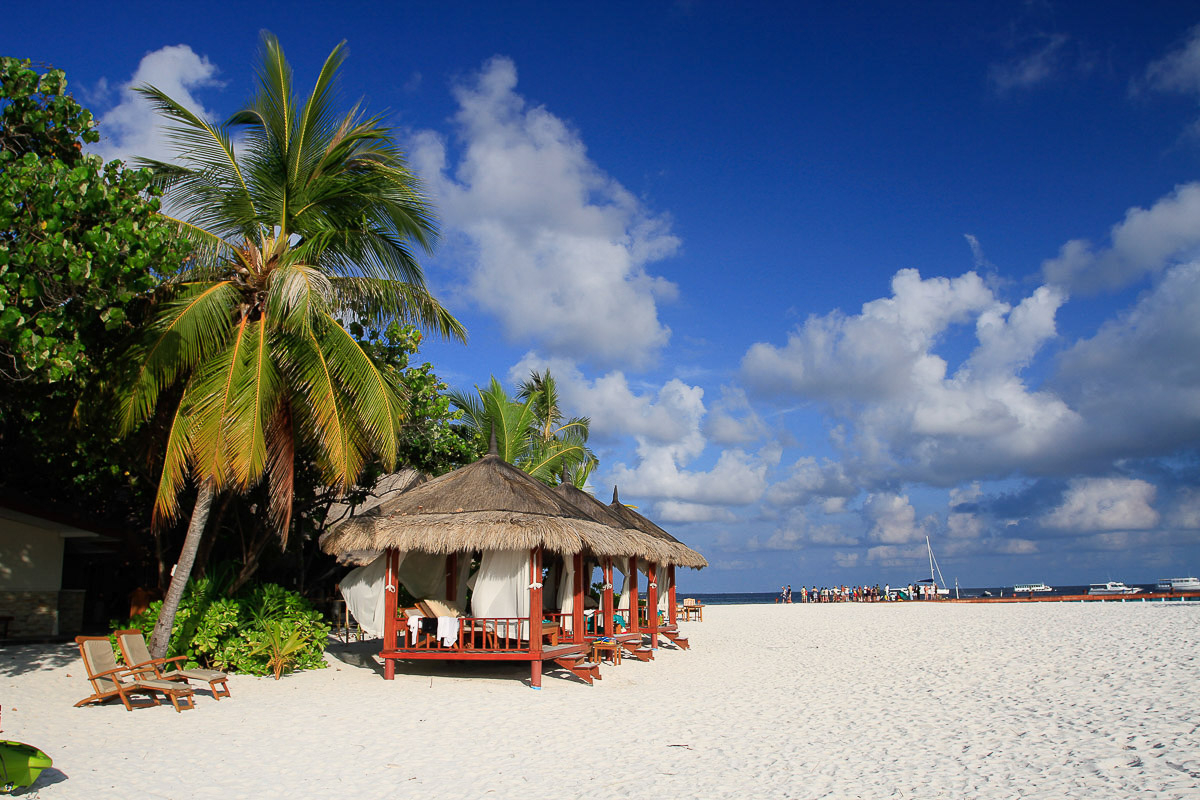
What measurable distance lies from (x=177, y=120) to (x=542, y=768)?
915 centimetres

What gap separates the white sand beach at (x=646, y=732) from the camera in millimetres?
5945

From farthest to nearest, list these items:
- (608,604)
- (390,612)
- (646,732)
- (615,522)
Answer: (615,522) < (608,604) < (390,612) < (646,732)

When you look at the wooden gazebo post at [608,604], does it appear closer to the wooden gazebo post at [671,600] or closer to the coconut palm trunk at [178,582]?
the wooden gazebo post at [671,600]

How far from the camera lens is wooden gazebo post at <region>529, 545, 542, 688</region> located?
1073 centimetres

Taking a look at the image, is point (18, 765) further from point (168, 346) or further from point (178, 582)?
point (168, 346)

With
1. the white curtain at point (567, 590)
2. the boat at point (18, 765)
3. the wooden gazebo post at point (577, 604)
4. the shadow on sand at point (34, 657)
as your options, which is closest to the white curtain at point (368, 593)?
the white curtain at point (567, 590)

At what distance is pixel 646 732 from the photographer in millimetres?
8047

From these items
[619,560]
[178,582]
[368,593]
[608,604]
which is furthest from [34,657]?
[619,560]

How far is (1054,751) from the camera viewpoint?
6863 mm

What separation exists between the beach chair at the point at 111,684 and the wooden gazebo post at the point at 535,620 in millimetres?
4158

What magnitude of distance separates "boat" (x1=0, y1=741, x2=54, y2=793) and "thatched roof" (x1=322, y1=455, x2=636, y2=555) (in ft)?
18.1

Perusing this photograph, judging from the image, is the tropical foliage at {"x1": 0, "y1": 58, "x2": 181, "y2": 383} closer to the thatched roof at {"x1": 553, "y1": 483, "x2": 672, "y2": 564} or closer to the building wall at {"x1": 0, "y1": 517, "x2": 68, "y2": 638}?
the building wall at {"x1": 0, "y1": 517, "x2": 68, "y2": 638}

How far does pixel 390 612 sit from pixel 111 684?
11.7ft

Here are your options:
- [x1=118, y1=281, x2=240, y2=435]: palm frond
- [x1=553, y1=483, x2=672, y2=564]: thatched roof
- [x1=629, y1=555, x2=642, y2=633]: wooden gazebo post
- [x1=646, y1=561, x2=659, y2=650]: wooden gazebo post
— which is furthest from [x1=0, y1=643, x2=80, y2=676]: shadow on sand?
[x1=646, y1=561, x2=659, y2=650]: wooden gazebo post
